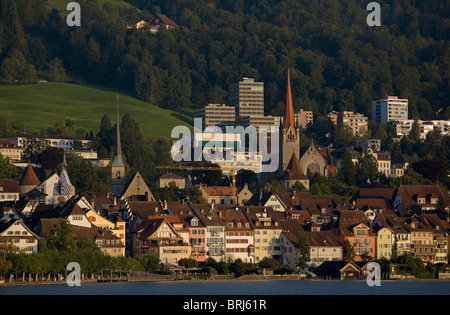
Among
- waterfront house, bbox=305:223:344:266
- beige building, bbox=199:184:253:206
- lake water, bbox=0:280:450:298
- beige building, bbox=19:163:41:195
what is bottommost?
lake water, bbox=0:280:450:298

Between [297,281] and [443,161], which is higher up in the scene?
[443,161]

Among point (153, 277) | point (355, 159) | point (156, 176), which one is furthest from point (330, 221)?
point (355, 159)

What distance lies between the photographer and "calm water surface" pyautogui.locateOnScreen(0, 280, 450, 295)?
Result: 8150 centimetres

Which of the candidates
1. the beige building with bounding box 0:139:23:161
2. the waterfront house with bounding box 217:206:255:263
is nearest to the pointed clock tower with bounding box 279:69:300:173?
the beige building with bounding box 0:139:23:161

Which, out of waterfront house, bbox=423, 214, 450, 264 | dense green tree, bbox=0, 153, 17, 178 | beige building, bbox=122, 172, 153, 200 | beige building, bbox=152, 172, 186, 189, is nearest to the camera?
waterfront house, bbox=423, 214, 450, 264

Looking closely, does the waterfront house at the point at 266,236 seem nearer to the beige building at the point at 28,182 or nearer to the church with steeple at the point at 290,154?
the beige building at the point at 28,182

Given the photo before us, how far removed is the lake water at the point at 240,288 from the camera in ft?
267

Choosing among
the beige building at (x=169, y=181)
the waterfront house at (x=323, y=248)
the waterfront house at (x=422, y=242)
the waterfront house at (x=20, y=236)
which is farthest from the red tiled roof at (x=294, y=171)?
the waterfront house at (x=20, y=236)

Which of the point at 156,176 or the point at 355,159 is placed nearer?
the point at 156,176

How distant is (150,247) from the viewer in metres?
101

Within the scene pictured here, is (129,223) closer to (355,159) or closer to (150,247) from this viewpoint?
(150,247)

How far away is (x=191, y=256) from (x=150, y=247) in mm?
3545

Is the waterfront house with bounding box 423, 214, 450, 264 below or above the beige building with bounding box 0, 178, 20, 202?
below

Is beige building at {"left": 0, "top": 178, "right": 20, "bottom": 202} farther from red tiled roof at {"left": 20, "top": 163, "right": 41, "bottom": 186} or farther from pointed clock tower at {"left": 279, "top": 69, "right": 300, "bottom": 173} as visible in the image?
pointed clock tower at {"left": 279, "top": 69, "right": 300, "bottom": 173}
